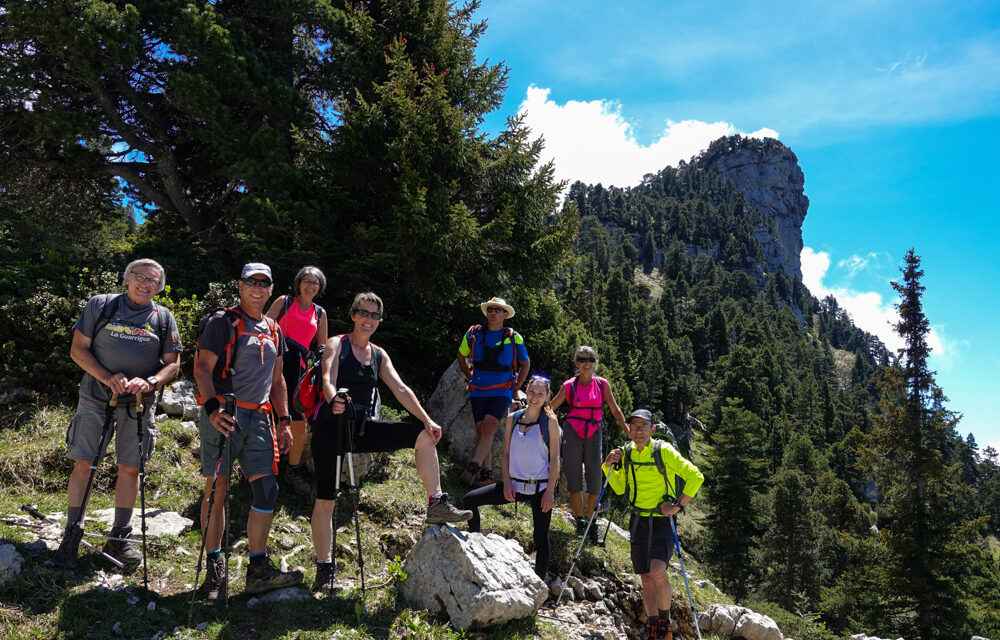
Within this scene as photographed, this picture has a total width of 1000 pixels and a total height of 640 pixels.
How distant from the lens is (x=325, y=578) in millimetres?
4434

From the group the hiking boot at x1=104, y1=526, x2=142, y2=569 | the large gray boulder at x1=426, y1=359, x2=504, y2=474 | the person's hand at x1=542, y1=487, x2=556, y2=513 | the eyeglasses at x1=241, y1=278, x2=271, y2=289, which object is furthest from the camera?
the large gray boulder at x1=426, y1=359, x2=504, y2=474

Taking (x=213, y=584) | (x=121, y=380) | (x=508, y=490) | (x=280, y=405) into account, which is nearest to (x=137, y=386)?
(x=121, y=380)

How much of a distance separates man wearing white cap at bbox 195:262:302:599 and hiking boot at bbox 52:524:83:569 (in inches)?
37.6

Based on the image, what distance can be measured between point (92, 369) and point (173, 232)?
11.1 metres

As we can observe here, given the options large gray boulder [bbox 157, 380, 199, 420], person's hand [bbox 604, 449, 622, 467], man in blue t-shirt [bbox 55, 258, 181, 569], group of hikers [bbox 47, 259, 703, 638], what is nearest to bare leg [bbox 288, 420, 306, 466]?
group of hikers [bbox 47, 259, 703, 638]

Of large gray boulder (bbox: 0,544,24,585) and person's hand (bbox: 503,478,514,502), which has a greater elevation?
person's hand (bbox: 503,478,514,502)

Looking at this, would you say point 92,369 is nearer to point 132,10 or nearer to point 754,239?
point 132,10

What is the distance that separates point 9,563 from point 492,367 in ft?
16.5

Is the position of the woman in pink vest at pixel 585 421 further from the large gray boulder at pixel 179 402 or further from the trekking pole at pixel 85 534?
the large gray boulder at pixel 179 402

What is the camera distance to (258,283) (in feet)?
13.8

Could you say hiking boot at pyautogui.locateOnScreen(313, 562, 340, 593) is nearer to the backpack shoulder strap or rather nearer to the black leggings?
the black leggings

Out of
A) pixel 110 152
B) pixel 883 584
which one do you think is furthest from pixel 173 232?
pixel 883 584

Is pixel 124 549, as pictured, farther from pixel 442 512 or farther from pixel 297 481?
pixel 442 512

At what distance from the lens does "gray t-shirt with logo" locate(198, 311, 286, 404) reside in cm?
404
